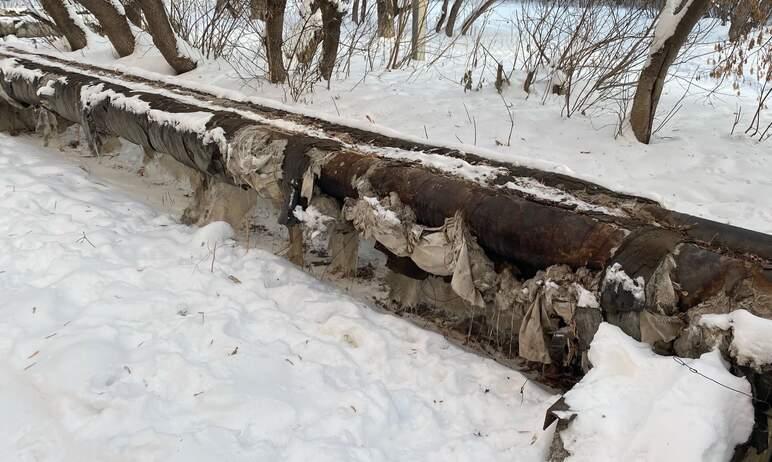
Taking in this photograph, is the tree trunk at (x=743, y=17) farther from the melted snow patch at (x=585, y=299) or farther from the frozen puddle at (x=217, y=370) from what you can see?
the frozen puddle at (x=217, y=370)

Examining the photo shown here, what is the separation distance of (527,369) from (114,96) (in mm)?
3578

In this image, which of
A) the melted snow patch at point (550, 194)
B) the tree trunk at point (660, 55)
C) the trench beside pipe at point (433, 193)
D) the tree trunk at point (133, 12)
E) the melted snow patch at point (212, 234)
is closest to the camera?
the trench beside pipe at point (433, 193)

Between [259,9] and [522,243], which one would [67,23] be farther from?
[522,243]

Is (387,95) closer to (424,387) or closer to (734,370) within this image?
(424,387)

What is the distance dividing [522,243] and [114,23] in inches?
262

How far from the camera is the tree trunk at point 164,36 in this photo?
5.93 meters

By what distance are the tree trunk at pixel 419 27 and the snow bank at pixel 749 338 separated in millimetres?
6290

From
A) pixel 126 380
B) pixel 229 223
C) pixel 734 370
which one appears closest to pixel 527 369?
pixel 734 370

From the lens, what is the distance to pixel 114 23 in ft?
22.1

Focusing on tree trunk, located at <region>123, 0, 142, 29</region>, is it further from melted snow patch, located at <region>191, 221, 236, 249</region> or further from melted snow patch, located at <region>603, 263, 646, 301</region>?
melted snow patch, located at <region>603, 263, 646, 301</region>

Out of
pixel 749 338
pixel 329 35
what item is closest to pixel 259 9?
pixel 329 35

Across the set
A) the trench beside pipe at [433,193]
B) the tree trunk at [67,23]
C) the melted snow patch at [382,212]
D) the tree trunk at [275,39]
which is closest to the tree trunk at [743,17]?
the tree trunk at [275,39]

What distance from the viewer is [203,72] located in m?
6.41

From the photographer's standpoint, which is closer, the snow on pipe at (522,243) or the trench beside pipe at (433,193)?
the snow on pipe at (522,243)
